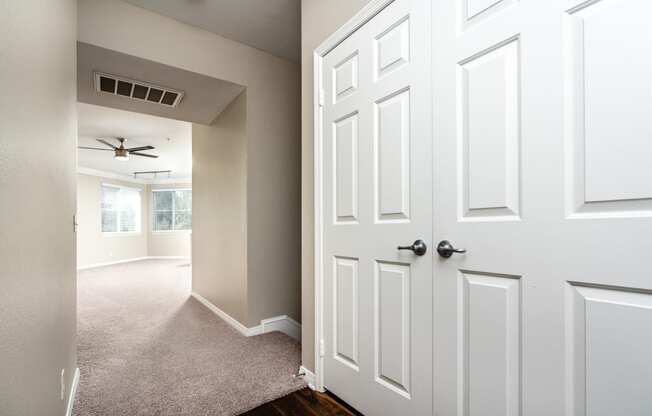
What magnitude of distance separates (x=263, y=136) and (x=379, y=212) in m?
1.84

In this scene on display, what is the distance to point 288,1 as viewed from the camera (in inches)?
90.9

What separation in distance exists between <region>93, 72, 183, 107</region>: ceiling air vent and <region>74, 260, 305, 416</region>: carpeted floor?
2.25 metres

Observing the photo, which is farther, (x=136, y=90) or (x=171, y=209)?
(x=171, y=209)

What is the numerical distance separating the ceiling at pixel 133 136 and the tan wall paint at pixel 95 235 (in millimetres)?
A: 459

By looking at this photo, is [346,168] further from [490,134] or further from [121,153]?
[121,153]

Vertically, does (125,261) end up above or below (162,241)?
below

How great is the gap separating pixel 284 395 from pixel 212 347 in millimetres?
1004

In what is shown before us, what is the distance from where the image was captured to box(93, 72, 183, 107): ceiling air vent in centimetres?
265

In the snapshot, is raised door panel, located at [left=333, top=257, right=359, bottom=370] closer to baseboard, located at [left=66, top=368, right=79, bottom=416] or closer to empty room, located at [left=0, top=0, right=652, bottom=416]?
empty room, located at [left=0, top=0, right=652, bottom=416]

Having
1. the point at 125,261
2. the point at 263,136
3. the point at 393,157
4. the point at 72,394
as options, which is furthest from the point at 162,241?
the point at 393,157

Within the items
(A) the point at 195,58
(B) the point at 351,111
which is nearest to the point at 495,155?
(B) the point at 351,111

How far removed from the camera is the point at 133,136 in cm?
521

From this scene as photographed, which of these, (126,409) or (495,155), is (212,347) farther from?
(495,155)

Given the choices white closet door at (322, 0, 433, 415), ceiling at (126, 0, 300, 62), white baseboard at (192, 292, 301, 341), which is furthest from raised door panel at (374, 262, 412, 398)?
ceiling at (126, 0, 300, 62)
